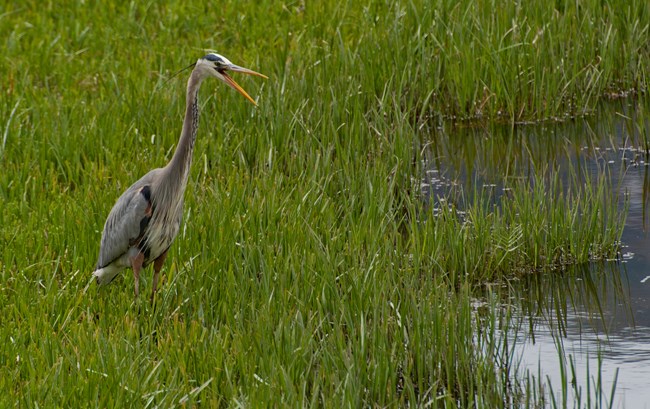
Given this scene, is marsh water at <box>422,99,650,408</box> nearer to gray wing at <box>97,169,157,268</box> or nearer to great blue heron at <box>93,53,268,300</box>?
great blue heron at <box>93,53,268,300</box>

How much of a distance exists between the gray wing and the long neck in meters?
0.19

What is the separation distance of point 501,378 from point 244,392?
3.48ft

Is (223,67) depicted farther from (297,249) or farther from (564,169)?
(564,169)

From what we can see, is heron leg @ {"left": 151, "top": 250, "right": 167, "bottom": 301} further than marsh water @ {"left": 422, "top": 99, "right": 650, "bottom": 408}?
Yes

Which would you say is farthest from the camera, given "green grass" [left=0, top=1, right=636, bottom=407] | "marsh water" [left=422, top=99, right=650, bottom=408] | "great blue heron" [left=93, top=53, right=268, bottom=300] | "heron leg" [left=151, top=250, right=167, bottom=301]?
"heron leg" [left=151, top=250, right=167, bottom=301]

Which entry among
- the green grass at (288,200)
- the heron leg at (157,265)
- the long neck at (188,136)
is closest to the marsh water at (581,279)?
the green grass at (288,200)

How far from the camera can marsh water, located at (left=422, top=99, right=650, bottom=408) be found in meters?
5.03

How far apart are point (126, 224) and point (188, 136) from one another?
530mm

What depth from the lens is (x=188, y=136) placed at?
5602 mm

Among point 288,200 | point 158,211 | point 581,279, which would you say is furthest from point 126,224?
point 581,279

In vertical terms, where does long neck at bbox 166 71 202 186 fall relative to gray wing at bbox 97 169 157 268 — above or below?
above

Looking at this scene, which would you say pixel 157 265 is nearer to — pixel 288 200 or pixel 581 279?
pixel 288 200

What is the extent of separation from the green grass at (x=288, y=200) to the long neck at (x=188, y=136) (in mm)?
407

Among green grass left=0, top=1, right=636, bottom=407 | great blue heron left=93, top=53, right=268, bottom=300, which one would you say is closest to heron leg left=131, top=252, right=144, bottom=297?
great blue heron left=93, top=53, right=268, bottom=300
